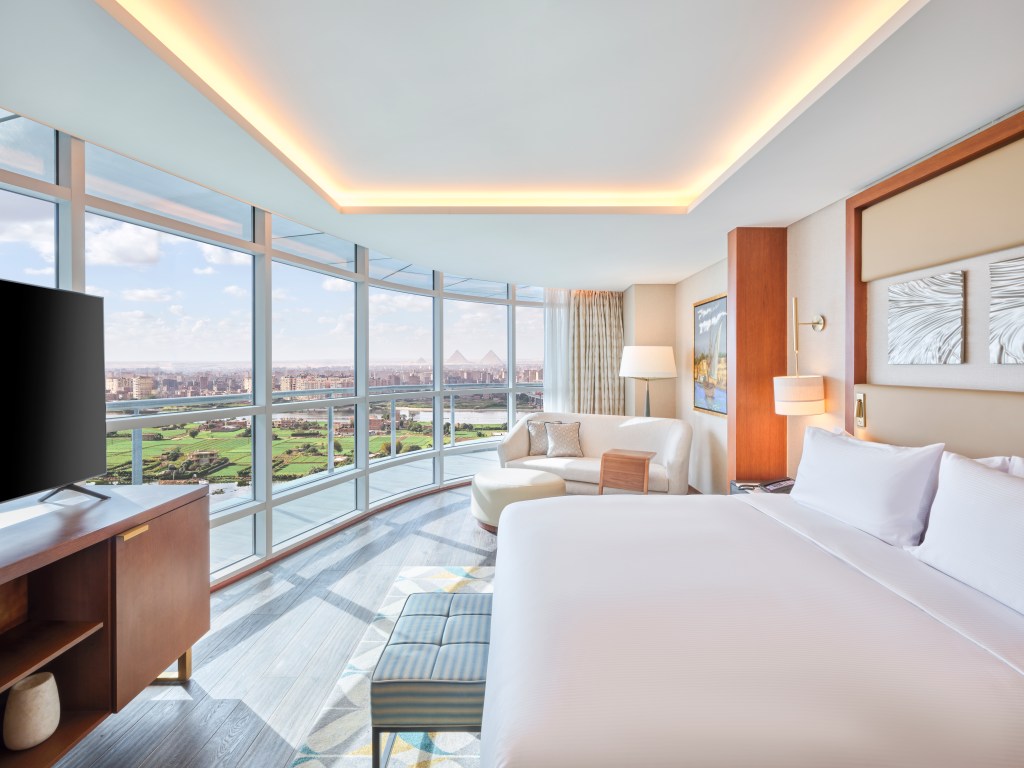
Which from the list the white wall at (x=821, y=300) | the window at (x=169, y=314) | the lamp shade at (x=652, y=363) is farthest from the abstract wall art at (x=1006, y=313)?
the window at (x=169, y=314)

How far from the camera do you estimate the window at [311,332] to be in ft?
11.5

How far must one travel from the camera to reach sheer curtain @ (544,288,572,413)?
19.5 ft

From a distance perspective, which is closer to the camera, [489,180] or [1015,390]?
[1015,390]

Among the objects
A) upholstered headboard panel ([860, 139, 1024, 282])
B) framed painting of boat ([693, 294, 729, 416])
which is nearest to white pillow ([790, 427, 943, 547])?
upholstered headboard panel ([860, 139, 1024, 282])

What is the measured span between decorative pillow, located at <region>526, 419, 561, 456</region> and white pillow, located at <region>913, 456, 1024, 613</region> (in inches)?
140

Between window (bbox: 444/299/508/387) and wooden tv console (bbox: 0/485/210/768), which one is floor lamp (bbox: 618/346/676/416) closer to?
→ window (bbox: 444/299/508/387)

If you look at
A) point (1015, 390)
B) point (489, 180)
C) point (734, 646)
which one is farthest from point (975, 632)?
point (489, 180)

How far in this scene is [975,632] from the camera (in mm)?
1214

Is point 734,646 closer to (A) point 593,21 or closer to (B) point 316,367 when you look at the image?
(A) point 593,21

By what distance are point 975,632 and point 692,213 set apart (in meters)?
2.59

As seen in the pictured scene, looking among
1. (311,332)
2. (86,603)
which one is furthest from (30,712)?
(311,332)

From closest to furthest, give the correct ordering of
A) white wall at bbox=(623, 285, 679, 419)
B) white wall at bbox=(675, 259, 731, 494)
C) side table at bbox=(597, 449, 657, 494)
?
1. side table at bbox=(597, 449, 657, 494)
2. white wall at bbox=(675, 259, 731, 494)
3. white wall at bbox=(623, 285, 679, 419)

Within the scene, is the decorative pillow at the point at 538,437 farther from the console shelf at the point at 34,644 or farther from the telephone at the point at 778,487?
the console shelf at the point at 34,644

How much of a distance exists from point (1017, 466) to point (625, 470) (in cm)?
262
